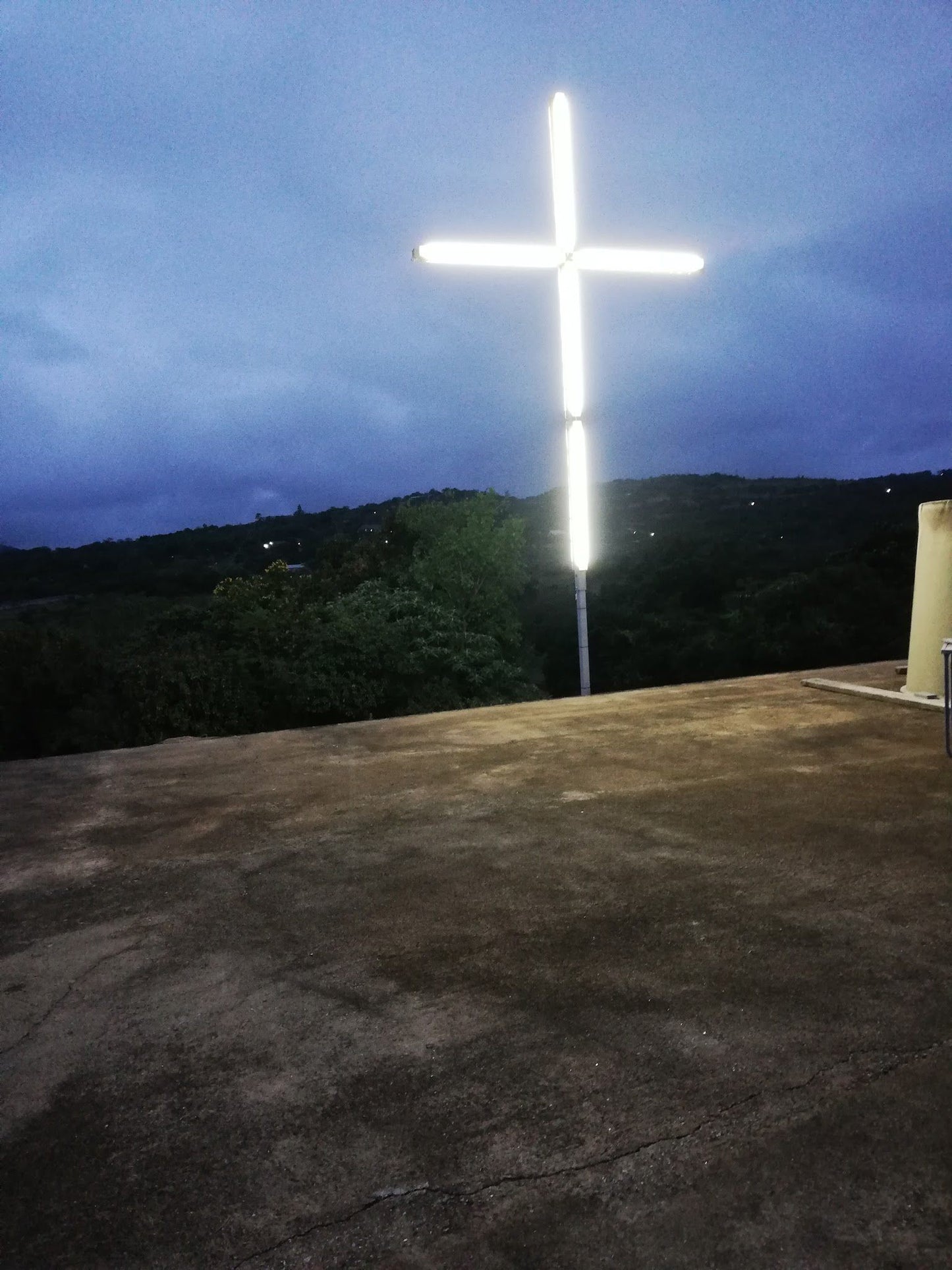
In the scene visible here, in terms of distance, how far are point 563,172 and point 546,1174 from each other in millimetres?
8801

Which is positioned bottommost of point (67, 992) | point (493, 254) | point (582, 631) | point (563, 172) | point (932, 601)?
point (67, 992)

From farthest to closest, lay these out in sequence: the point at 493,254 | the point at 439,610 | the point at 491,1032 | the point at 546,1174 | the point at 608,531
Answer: the point at 608,531 → the point at 439,610 → the point at 493,254 → the point at 491,1032 → the point at 546,1174

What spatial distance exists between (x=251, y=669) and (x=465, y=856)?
414 inches

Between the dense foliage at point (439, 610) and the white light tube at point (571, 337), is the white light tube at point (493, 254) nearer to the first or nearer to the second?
the white light tube at point (571, 337)

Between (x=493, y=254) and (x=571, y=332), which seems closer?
(x=493, y=254)

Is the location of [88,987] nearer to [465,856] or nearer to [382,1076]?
[382,1076]

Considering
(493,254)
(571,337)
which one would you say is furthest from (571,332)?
(493,254)

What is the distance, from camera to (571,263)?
871 centimetres

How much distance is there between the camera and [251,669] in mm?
13703

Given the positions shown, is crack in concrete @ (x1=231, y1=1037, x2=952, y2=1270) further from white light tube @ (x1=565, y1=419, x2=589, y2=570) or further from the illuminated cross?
white light tube @ (x1=565, y1=419, x2=589, y2=570)

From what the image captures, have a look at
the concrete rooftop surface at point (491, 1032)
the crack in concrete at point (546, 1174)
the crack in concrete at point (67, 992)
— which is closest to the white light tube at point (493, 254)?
the concrete rooftop surface at point (491, 1032)

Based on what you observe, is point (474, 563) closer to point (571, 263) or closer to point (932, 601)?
point (571, 263)

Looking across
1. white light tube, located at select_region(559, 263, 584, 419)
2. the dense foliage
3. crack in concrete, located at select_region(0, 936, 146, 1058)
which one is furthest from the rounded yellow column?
crack in concrete, located at select_region(0, 936, 146, 1058)

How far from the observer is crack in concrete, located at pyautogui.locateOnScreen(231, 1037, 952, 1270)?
1698mm
